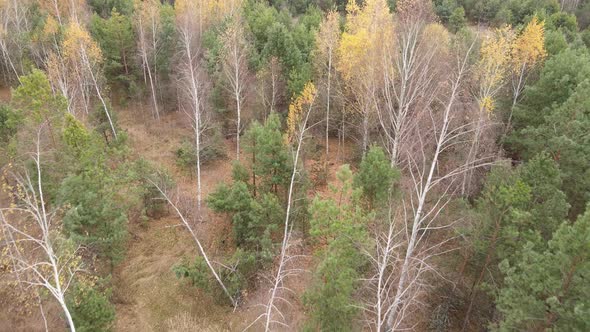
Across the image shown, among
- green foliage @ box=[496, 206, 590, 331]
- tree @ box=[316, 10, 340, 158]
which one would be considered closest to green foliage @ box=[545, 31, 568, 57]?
tree @ box=[316, 10, 340, 158]

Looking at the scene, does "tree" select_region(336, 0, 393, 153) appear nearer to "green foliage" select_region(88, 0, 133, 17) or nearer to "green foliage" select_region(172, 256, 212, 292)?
"green foliage" select_region(172, 256, 212, 292)

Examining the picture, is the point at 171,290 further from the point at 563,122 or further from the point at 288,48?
the point at 563,122

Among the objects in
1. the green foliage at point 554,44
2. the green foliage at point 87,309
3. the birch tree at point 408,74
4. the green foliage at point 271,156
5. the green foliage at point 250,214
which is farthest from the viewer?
the green foliage at point 554,44

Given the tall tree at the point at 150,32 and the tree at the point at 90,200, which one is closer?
the tree at the point at 90,200

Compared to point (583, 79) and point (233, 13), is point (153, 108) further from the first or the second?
point (583, 79)

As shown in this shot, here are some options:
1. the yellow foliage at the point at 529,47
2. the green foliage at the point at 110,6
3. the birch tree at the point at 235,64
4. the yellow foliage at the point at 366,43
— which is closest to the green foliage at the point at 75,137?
the birch tree at the point at 235,64

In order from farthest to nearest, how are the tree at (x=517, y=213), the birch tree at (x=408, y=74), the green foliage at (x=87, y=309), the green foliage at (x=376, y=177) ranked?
the birch tree at (x=408, y=74) → the green foliage at (x=376, y=177) → the green foliage at (x=87, y=309) → the tree at (x=517, y=213)

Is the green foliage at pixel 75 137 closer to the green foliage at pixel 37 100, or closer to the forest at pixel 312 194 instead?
the forest at pixel 312 194

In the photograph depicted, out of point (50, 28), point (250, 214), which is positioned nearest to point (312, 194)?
point (250, 214)
